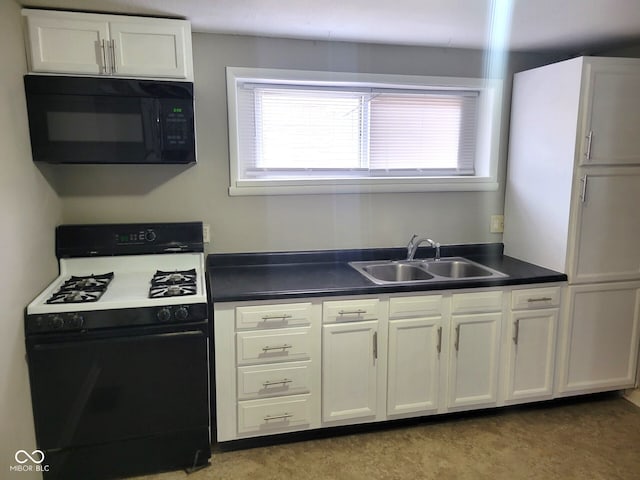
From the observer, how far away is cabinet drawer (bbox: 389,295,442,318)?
7.99ft

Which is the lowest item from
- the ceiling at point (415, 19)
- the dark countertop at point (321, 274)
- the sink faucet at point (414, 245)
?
the dark countertop at point (321, 274)

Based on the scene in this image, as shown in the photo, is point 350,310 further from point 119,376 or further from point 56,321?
point 56,321

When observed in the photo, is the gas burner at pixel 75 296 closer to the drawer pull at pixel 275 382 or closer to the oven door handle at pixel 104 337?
the oven door handle at pixel 104 337

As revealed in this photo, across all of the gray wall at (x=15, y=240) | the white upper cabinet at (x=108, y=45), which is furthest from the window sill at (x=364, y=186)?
the gray wall at (x=15, y=240)

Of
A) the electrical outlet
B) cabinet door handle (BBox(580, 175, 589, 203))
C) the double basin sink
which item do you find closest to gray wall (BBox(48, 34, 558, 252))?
the electrical outlet

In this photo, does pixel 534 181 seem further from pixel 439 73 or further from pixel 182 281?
pixel 182 281

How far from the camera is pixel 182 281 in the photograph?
2340 mm

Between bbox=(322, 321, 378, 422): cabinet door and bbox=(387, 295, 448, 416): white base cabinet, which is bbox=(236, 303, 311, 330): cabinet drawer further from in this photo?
bbox=(387, 295, 448, 416): white base cabinet

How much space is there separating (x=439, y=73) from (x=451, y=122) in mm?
331

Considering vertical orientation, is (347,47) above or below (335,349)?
above

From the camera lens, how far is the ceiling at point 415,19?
2.05 meters

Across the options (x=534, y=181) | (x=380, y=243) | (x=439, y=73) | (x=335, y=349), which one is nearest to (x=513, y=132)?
(x=534, y=181)

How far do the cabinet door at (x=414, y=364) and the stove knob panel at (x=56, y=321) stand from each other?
1.54m

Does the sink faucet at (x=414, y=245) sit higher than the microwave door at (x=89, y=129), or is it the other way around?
the microwave door at (x=89, y=129)
